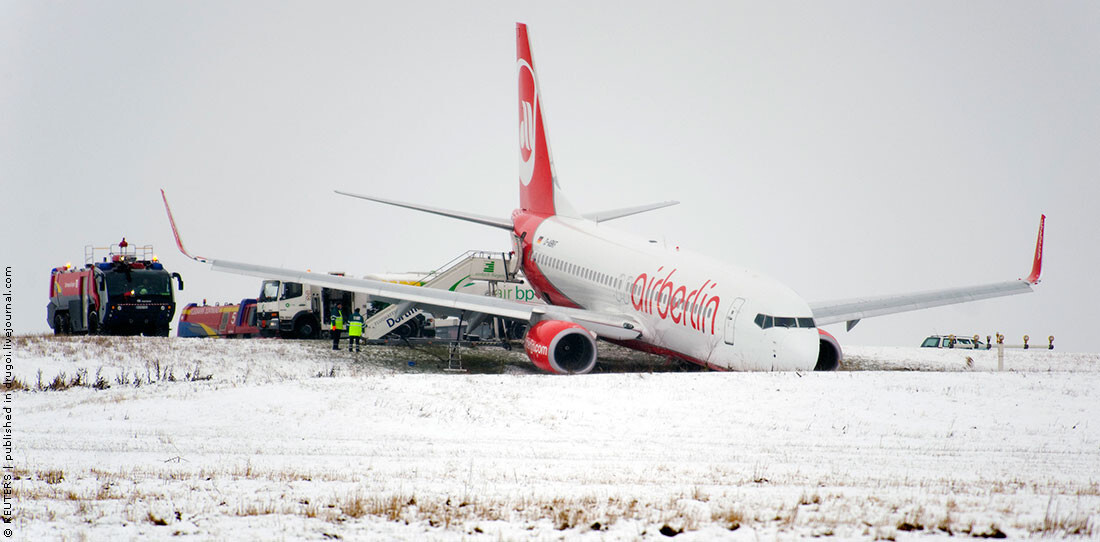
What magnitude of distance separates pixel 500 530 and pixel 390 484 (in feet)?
9.01

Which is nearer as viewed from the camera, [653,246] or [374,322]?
[653,246]

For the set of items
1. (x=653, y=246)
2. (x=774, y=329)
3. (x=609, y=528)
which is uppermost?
(x=653, y=246)

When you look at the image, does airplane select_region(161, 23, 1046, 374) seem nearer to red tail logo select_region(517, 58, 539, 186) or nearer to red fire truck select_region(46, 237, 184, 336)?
red tail logo select_region(517, 58, 539, 186)

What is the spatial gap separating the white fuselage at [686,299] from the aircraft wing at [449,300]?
0.83 m

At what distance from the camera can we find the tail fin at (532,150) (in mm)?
36344

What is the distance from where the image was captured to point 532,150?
1476 inches

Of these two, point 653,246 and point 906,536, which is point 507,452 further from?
point 653,246

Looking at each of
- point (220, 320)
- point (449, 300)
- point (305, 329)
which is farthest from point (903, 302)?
point (220, 320)

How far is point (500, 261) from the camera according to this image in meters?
39.7

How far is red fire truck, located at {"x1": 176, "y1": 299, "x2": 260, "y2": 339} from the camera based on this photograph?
51219 mm

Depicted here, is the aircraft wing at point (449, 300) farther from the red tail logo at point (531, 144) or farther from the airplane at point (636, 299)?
the red tail logo at point (531, 144)

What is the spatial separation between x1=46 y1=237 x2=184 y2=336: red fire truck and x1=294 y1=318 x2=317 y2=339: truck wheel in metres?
4.84

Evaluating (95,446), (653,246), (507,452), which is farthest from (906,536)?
(653,246)

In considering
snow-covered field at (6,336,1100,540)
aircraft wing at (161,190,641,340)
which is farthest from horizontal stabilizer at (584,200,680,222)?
snow-covered field at (6,336,1100,540)
